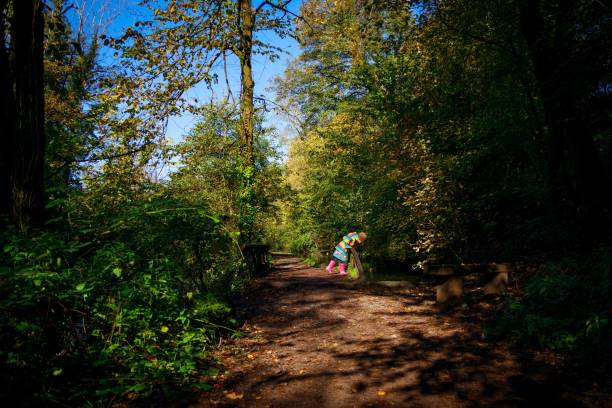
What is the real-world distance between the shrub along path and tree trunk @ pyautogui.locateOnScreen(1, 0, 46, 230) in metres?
3.01

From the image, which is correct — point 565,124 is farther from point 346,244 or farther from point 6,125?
point 6,125

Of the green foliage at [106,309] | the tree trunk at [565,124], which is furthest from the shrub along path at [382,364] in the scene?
the tree trunk at [565,124]

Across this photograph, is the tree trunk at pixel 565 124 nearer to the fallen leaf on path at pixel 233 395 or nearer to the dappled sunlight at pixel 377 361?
the dappled sunlight at pixel 377 361

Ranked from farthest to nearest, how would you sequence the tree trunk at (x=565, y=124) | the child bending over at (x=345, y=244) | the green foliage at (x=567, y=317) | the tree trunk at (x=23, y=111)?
the child bending over at (x=345, y=244)
the tree trunk at (x=565, y=124)
the tree trunk at (x=23, y=111)
the green foliage at (x=567, y=317)

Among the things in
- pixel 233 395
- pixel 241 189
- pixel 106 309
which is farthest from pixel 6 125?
pixel 241 189

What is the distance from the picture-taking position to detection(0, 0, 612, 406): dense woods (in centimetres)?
358

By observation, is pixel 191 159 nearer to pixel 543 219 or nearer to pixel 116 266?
pixel 116 266

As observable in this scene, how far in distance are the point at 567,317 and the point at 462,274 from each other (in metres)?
2.45

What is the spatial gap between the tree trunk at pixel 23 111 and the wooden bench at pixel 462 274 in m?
6.34

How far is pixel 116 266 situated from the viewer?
3.95 metres

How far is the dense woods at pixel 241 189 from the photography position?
11.8 ft

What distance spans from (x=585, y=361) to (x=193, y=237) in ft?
15.4

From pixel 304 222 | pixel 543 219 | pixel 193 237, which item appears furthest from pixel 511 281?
pixel 304 222

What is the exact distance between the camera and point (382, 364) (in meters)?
4.19
